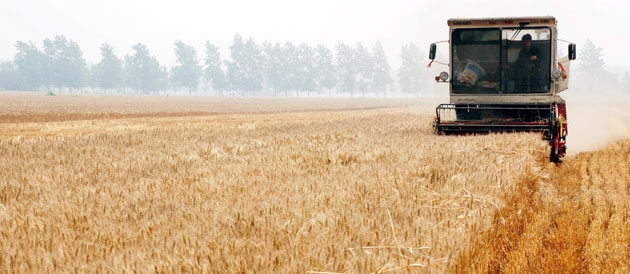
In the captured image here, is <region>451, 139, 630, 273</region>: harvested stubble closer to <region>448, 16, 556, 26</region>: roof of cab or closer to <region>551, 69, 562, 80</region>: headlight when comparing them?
<region>551, 69, 562, 80</region>: headlight

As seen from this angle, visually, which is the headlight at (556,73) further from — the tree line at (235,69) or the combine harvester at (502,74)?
the tree line at (235,69)

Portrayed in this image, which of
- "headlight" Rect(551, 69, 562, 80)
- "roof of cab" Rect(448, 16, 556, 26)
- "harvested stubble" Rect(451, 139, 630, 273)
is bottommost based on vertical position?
"harvested stubble" Rect(451, 139, 630, 273)

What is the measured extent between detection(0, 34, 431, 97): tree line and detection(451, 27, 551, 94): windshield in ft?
340

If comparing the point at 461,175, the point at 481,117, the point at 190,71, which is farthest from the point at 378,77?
the point at 461,175

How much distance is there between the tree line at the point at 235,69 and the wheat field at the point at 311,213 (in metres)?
110

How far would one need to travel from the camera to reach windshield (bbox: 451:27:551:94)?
1270 cm

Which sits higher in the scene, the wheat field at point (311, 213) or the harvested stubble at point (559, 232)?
the wheat field at point (311, 213)

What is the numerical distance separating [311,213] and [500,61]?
10117 mm

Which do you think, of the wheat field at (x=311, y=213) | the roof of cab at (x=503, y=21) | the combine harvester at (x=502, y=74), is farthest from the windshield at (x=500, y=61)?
the wheat field at (x=311, y=213)

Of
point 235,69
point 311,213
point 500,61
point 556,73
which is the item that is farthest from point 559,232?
point 235,69

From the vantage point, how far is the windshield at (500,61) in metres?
12.7

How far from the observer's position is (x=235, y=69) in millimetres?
124500

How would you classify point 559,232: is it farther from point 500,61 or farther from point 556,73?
point 500,61

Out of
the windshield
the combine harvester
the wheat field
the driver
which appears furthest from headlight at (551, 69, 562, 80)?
the wheat field
